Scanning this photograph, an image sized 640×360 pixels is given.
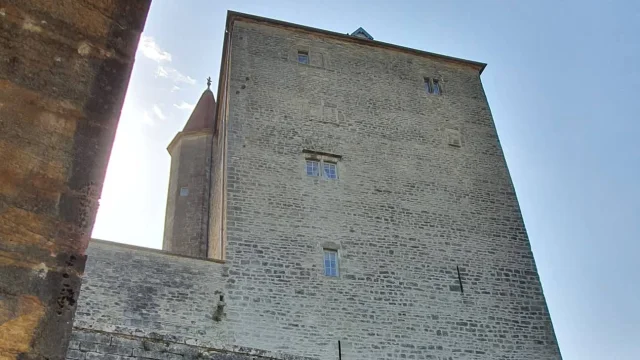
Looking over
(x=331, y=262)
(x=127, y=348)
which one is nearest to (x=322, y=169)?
(x=331, y=262)

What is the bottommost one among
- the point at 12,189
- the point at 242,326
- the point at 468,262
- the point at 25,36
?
the point at 12,189

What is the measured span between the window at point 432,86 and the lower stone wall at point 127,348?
12.9 metres

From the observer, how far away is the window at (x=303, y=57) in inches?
674

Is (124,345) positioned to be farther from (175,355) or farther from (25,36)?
(25,36)

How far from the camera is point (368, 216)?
14.6 m

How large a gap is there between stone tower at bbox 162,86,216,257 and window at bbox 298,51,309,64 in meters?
4.11

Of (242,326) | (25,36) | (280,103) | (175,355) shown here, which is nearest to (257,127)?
(280,103)

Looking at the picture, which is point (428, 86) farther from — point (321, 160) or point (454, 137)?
point (321, 160)

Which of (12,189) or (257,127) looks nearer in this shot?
(12,189)

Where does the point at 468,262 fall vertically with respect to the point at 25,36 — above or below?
above

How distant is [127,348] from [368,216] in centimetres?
870

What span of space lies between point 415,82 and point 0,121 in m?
16.5

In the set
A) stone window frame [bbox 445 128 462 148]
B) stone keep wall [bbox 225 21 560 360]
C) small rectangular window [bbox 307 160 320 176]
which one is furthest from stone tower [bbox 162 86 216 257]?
stone window frame [bbox 445 128 462 148]

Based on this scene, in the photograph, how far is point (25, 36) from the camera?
241cm
